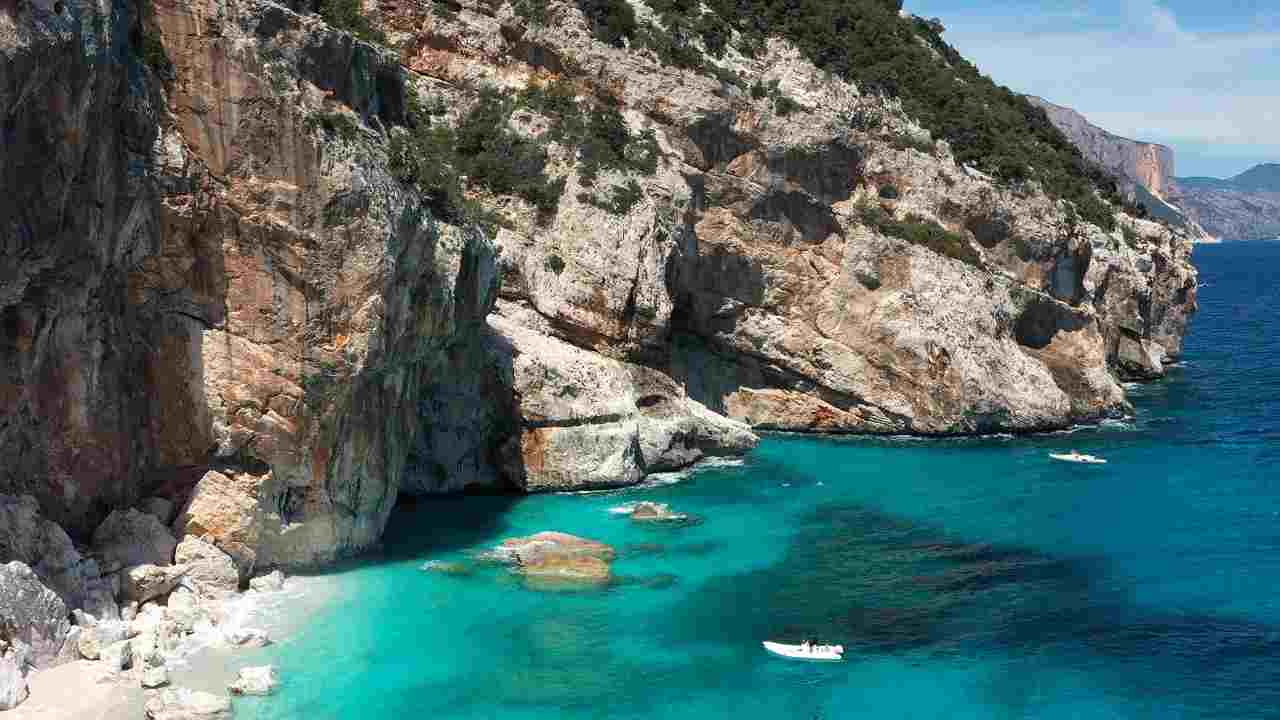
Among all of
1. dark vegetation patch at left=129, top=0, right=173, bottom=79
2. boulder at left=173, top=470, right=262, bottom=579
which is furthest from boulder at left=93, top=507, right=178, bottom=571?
dark vegetation patch at left=129, top=0, right=173, bottom=79

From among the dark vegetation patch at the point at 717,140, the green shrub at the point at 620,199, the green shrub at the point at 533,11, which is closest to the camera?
the green shrub at the point at 620,199

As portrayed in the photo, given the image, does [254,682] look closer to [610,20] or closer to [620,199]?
[620,199]

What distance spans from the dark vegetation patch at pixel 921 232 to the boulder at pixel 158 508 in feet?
112

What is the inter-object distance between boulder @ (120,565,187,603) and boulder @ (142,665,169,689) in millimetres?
3278

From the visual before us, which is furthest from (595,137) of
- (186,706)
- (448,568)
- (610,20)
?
(186,706)

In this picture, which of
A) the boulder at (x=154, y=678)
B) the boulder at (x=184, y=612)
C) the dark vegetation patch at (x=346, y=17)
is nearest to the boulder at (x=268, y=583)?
the boulder at (x=184, y=612)

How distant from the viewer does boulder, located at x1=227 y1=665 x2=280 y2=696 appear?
2083 centimetres

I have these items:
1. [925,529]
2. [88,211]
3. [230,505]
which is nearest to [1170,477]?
[925,529]

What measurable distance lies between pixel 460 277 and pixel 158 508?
10540 mm

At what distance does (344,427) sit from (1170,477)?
1135 inches

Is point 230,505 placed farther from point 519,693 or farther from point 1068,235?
point 1068,235

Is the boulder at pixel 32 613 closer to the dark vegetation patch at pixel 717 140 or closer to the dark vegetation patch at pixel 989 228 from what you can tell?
the dark vegetation patch at pixel 717 140

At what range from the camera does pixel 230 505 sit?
25969 millimetres

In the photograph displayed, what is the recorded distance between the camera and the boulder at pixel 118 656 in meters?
20.9
